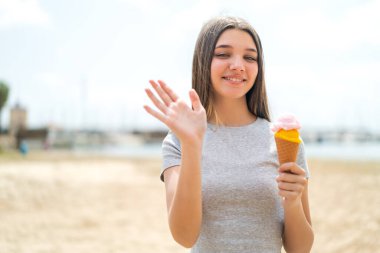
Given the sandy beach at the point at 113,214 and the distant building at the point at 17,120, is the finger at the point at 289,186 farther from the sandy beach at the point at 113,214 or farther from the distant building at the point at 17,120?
the distant building at the point at 17,120

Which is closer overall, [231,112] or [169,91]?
[169,91]

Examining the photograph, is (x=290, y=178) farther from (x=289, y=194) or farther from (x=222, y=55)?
(x=222, y=55)

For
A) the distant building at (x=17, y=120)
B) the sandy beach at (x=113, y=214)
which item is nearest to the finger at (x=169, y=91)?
the sandy beach at (x=113, y=214)

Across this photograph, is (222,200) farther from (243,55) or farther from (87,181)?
(87,181)

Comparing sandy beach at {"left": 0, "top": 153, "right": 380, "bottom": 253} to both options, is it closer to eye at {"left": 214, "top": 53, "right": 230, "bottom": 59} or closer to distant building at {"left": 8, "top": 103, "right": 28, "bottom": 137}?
eye at {"left": 214, "top": 53, "right": 230, "bottom": 59}

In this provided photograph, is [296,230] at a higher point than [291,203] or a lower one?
lower

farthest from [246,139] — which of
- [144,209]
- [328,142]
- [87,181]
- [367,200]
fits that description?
[328,142]

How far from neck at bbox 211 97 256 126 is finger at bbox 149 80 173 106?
0.45 metres

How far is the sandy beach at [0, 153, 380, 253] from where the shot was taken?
26.4 feet

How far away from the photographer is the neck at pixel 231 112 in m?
2.44

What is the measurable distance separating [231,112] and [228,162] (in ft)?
1.24

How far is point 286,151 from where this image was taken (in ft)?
6.87

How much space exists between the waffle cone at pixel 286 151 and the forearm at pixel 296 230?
238 millimetres

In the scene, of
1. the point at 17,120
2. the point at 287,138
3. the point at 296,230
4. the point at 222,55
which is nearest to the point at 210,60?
the point at 222,55
